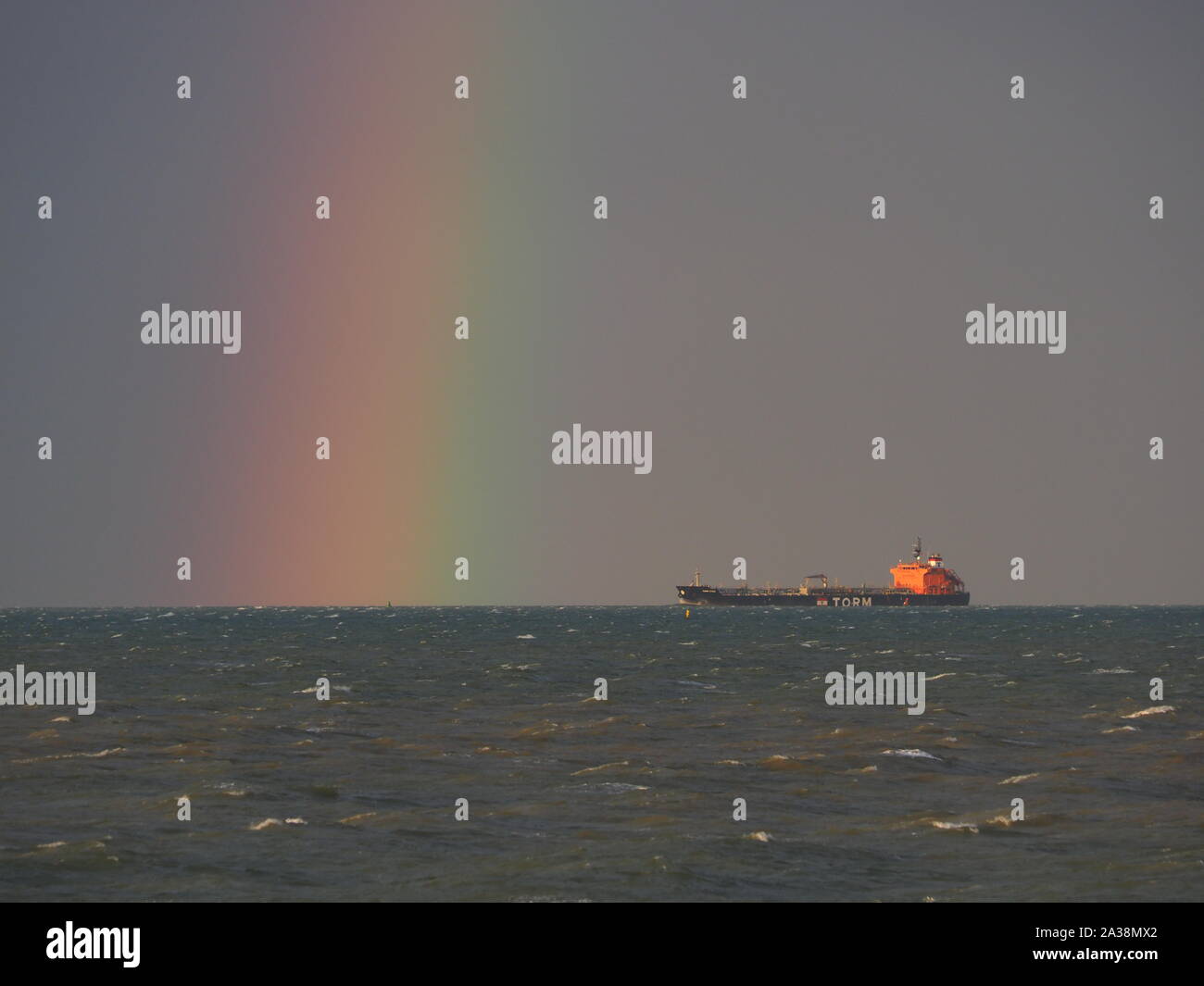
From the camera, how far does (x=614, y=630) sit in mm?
137250

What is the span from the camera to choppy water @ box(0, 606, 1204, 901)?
22.6m

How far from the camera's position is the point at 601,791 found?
101ft

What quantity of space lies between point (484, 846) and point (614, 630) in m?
113

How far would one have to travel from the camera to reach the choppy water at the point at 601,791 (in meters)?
22.6

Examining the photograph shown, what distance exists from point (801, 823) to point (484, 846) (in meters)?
6.14

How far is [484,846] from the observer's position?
24984 mm
